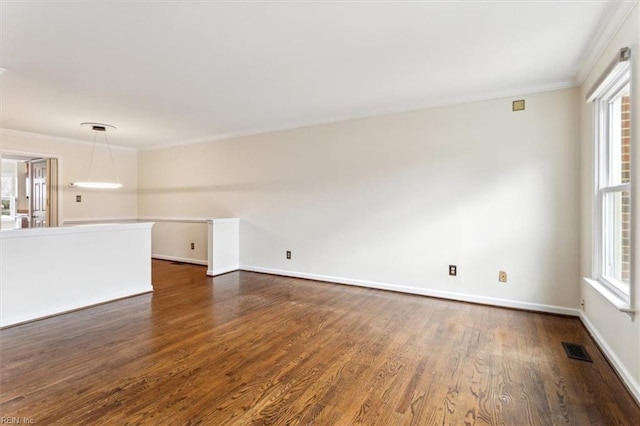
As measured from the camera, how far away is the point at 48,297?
313 cm

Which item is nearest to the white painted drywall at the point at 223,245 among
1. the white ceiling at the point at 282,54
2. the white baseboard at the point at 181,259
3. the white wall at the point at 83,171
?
the white baseboard at the point at 181,259

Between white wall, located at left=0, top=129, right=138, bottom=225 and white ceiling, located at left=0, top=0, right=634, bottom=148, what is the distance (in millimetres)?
1431

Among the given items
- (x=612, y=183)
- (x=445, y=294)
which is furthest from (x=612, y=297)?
(x=445, y=294)

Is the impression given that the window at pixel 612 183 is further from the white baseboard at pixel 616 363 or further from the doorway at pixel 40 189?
the doorway at pixel 40 189

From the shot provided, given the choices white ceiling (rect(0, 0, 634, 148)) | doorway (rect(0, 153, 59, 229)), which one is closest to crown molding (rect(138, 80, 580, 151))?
white ceiling (rect(0, 0, 634, 148))

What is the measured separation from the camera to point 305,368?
6.99 ft

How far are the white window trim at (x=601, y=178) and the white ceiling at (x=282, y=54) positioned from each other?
1.12 ft

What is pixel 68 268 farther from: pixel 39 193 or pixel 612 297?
pixel 612 297

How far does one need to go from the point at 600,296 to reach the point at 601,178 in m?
0.96

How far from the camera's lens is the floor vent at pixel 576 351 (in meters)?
2.27

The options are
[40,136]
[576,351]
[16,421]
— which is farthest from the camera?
[40,136]

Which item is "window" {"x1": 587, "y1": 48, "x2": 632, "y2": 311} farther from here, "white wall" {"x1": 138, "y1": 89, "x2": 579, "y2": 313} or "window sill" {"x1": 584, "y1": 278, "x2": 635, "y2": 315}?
"white wall" {"x1": 138, "y1": 89, "x2": 579, "y2": 313}

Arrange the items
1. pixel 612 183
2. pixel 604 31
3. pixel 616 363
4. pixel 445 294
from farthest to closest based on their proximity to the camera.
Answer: pixel 445 294 < pixel 612 183 < pixel 604 31 < pixel 616 363

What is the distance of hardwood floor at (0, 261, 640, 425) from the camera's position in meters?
1.67
